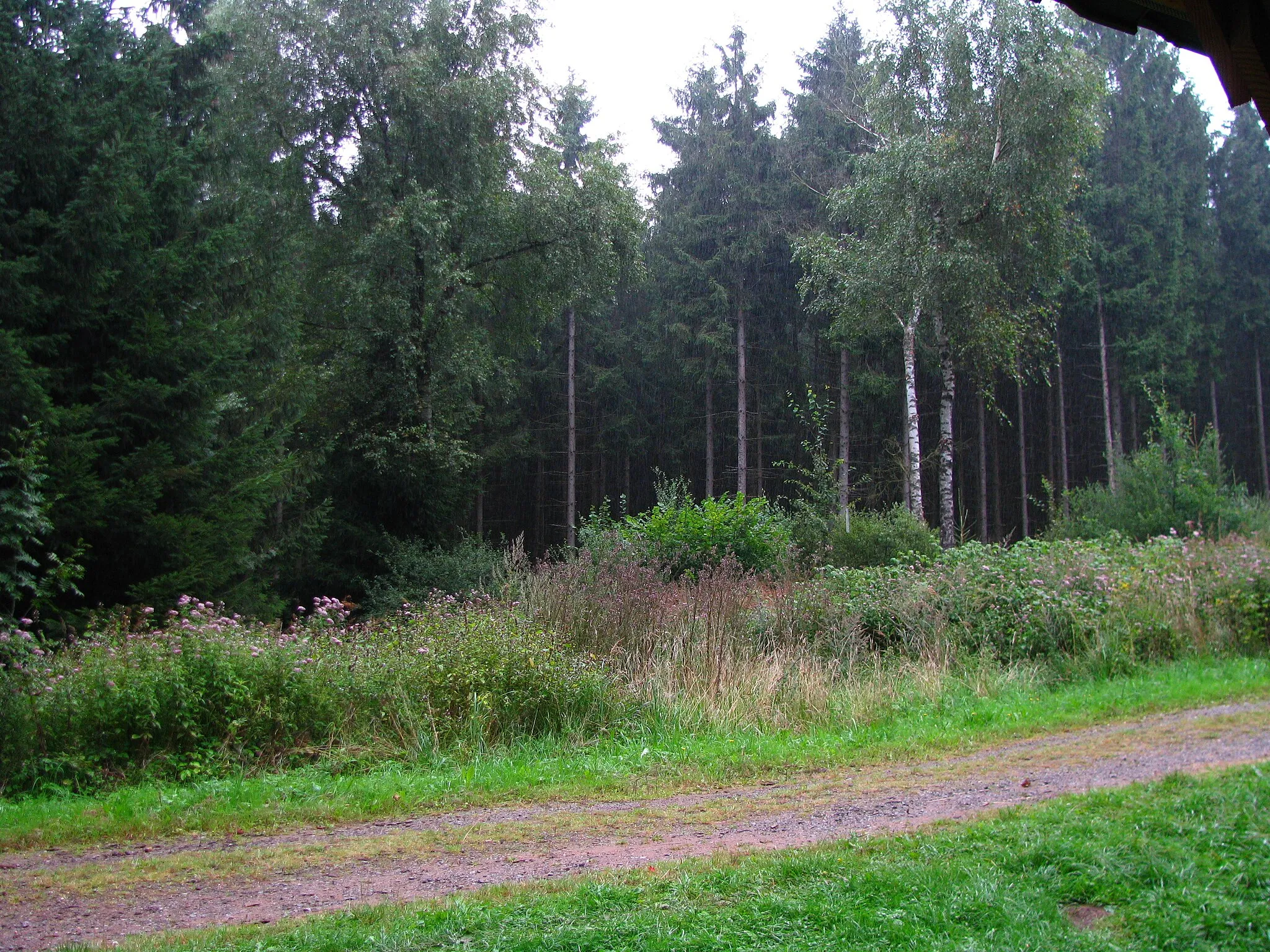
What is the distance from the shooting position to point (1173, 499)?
735 inches

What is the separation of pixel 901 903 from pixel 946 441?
21191 mm

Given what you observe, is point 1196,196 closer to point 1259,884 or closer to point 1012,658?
point 1012,658

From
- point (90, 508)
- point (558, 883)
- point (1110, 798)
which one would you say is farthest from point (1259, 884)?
point (90, 508)

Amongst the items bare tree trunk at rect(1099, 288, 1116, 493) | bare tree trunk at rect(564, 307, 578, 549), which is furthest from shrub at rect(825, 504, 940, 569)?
bare tree trunk at rect(1099, 288, 1116, 493)

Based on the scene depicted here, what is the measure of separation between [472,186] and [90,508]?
13.8m

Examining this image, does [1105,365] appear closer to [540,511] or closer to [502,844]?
[540,511]

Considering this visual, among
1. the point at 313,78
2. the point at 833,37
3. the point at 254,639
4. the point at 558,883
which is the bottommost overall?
the point at 558,883

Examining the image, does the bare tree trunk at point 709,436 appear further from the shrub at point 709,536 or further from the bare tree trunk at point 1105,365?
the shrub at point 709,536

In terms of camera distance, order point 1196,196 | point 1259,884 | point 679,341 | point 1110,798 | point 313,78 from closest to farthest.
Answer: point 1259,884
point 1110,798
point 313,78
point 679,341
point 1196,196

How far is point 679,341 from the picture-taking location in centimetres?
3519

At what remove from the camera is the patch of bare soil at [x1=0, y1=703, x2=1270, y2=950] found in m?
4.14

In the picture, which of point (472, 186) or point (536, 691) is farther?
point (472, 186)

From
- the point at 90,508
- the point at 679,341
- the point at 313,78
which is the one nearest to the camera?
the point at 90,508

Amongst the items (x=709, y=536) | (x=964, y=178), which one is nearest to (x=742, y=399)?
(x=964, y=178)
